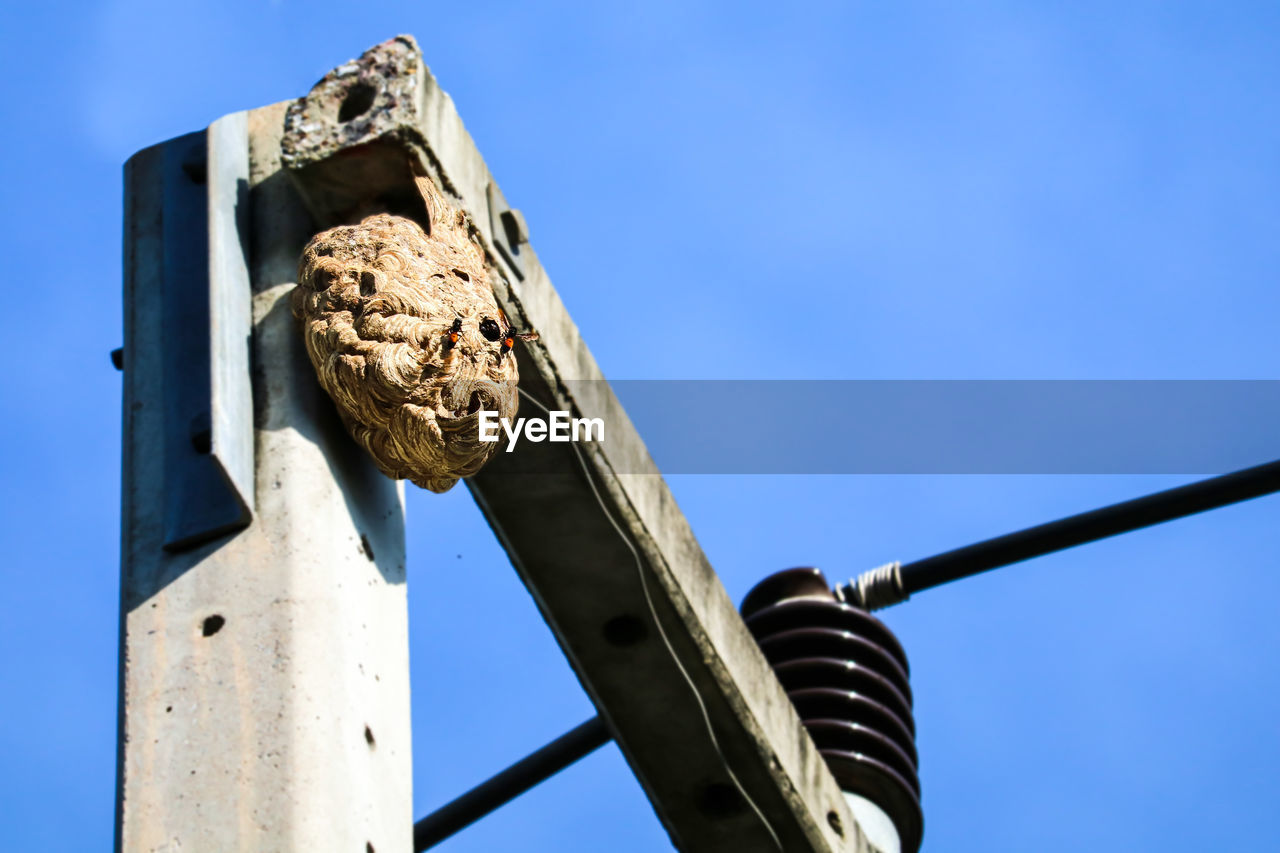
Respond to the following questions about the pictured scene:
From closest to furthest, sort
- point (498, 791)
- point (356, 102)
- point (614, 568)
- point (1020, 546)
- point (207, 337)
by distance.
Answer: point (207, 337) < point (356, 102) < point (614, 568) < point (498, 791) < point (1020, 546)

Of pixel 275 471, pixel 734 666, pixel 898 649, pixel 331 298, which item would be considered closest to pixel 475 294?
pixel 331 298

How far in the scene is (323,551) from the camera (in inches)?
175

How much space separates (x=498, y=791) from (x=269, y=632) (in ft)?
8.67

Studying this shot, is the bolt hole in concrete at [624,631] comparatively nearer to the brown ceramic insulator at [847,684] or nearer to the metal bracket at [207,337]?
the brown ceramic insulator at [847,684]

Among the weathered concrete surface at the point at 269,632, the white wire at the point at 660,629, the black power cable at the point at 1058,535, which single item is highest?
the black power cable at the point at 1058,535

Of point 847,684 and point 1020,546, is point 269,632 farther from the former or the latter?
point 1020,546

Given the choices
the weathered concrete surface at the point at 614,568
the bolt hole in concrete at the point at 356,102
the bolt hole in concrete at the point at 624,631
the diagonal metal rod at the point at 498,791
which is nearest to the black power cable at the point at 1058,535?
the weathered concrete surface at the point at 614,568

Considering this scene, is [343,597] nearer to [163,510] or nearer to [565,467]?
[163,510]

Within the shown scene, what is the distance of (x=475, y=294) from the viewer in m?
4.97

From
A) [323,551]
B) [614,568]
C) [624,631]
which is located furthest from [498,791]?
[323,551]

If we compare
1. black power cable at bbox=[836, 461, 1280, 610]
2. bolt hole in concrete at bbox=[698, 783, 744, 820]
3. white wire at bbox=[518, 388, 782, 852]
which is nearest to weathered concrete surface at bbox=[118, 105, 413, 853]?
white wire at bbox=[518, 388, 782, 852]

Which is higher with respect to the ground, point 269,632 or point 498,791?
point 498,791

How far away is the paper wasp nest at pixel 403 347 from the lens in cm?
463

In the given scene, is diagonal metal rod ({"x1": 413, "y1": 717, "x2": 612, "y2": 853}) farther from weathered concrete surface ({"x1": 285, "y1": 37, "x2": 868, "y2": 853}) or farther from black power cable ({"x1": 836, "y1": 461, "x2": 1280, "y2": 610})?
black power cable ({"x1": 836, "y1": 461, "x2": 1280, "y2": 610})
